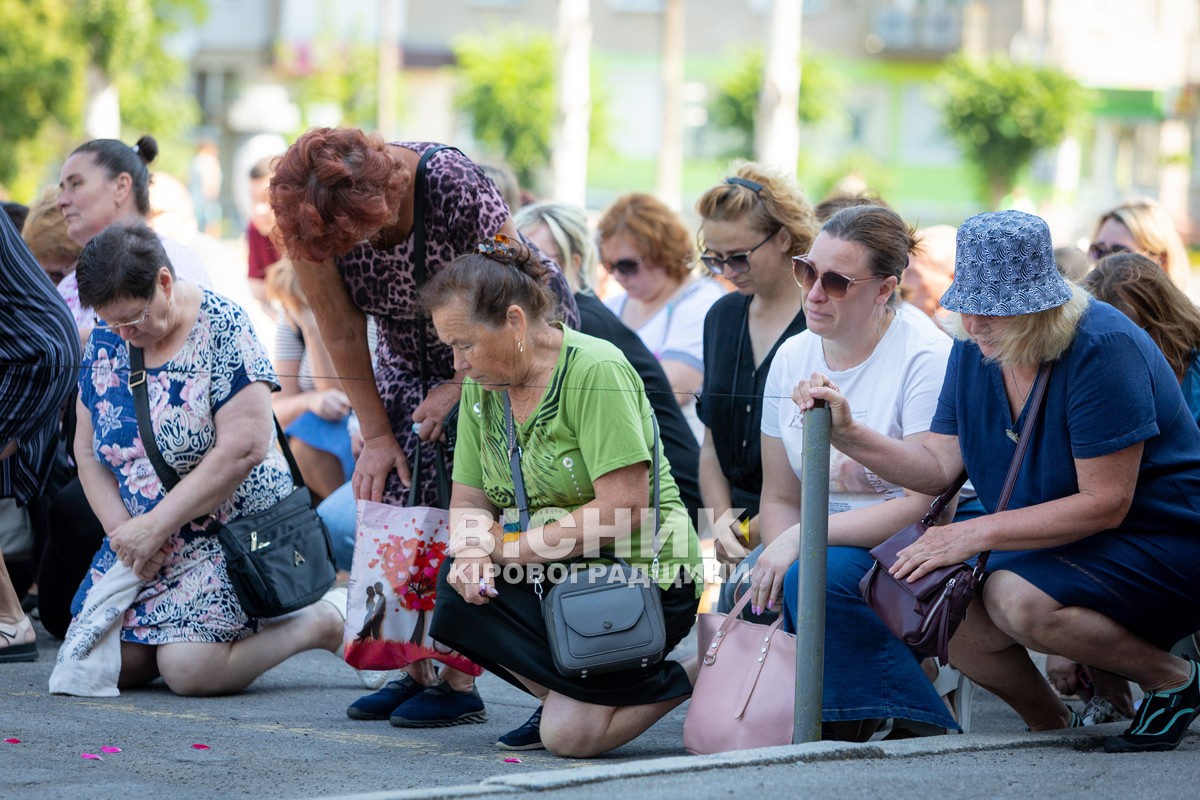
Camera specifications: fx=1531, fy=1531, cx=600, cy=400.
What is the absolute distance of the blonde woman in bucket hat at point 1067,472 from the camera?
3881 millimetres

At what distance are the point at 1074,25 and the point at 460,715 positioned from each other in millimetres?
39575

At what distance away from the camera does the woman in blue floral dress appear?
4965 millimetres

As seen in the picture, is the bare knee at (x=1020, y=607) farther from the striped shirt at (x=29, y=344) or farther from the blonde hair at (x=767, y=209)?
the striped shirt at (x=29, y=344)

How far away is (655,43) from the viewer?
43.1m

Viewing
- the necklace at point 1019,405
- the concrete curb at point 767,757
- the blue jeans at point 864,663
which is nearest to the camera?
the concrete curb at point 767,757

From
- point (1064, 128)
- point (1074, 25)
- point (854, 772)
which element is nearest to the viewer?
point (854, 772)

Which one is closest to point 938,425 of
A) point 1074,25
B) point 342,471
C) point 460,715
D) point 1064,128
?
point 460,715

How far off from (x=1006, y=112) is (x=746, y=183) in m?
32.7

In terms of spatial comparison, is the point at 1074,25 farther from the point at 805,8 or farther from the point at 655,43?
the point at 655,43

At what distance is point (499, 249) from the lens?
4305 millimetres

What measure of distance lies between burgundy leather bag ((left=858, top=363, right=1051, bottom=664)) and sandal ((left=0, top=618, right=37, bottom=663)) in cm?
308

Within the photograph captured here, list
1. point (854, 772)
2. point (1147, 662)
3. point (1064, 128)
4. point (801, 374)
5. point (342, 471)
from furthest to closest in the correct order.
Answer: point (1064, 128)
point (342, 471)
point (801, 374)
point (1147, 662)
point (854, 772)

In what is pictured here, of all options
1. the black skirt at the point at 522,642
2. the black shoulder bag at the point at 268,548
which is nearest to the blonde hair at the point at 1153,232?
the black skirt at the point at 522,642

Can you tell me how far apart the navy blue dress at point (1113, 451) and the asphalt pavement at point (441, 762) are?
43 cm
